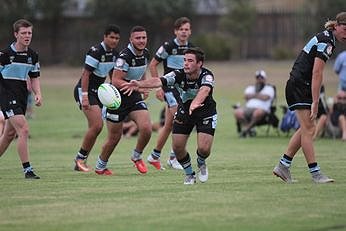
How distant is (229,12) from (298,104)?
42863 millimetres

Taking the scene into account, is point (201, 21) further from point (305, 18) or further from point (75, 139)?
point (75, 139)

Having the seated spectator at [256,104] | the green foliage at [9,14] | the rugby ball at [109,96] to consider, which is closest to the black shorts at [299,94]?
the rugby ball at [109,96]

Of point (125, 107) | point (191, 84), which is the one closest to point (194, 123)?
point (191, 84)

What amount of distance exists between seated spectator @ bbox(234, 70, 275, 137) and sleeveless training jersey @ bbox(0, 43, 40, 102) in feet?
33.2

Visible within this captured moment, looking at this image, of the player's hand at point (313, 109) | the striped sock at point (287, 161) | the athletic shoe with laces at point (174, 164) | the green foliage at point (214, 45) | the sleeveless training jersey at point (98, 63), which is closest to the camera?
the player's hand at point (313, 109)

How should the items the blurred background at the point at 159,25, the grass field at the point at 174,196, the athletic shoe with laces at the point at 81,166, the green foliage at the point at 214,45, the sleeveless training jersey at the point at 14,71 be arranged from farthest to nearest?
the blurred background at the point at 159,25
the green foliage at the point at 214,45
the athletic shoe with laces at the point at 81,166
the sleeveless training jersey at the point at 14,71
the grass field at the point at 174,196

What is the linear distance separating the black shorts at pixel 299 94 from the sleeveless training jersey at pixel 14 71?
403cm

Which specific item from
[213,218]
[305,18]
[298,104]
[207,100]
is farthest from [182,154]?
[305,18]

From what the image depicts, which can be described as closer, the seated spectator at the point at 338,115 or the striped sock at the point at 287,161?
the striped sock at the point at 287,161

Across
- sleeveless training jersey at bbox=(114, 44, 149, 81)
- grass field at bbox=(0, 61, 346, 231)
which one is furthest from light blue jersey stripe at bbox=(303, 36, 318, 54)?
sleeveless training jersey at bbox=(114, 44, 149, 81)

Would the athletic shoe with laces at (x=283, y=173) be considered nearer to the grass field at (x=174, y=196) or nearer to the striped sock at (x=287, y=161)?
the striped sock at (x=287, y=161)

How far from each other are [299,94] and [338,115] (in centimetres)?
1051

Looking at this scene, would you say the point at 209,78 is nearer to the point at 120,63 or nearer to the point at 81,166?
the point at 120,63

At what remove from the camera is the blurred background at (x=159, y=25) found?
53.7 meters
